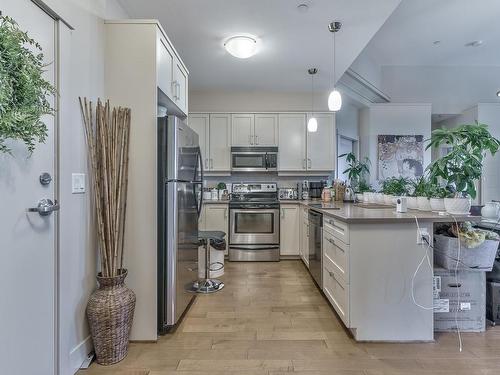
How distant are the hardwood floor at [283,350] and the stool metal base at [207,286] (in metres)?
0.34

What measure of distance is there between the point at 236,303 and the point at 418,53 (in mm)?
4919

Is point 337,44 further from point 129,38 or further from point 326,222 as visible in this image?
point 129,38

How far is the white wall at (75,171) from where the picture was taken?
5.39ft

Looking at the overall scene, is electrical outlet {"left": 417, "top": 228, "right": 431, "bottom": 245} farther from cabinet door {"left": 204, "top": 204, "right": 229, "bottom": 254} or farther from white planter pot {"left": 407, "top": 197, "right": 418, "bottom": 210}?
cabinet door {"left": 204, "top": 204, "right": 229, "bottom": 254}

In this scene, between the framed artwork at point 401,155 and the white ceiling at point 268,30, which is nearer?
the white ceiling at point 268,30

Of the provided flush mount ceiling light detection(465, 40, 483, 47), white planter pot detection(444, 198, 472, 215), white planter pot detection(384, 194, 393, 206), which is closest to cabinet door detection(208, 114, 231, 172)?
white planter pot detection(384, 194, 393, 206)

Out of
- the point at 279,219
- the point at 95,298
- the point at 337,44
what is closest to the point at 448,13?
the point at 337,44

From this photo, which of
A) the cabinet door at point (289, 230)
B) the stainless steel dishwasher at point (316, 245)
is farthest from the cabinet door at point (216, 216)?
the stainless steel dishwasher at point (316, 245)

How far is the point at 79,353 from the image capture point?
1.79 meters

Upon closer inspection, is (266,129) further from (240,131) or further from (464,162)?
(464,162)

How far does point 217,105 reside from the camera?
15.6ft

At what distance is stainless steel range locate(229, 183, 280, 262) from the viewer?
13.8 feet

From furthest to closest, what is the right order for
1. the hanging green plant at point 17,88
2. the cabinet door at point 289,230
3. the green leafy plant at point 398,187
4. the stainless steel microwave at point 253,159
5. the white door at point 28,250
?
the stainless steel microwave at point 253,159, the cabinet door at point 289,230, the green leafy plant at point 398,187, the white door at point 28,250, the hanging green plant at point 17,88

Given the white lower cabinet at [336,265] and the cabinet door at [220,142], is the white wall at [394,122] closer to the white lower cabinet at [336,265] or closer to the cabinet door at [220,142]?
the cabinet door at [220,142]
